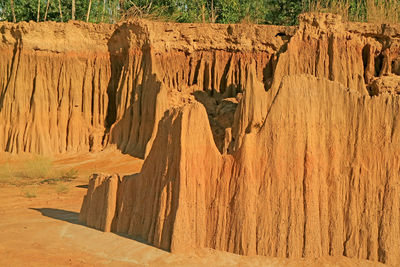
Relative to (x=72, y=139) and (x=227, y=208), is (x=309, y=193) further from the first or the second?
(x=72, y=139)

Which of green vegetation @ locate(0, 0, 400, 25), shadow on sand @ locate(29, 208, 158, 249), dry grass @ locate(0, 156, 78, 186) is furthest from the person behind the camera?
green vegetation @ locate(0, 0, 400, 25)

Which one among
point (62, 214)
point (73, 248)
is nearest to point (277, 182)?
point (73, 248)

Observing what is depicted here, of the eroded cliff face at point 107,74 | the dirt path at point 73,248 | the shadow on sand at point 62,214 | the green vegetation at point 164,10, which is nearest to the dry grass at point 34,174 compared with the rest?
the eroded cliff face at point 107,74

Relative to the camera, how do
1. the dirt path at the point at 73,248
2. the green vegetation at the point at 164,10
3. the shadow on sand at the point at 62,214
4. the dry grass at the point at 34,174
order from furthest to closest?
the green vegetation at the point at 164,10 < the dry grass at the point at 34,174 < the shadow on sand at the point at 62,214 < the dirt path at the point at 73,248

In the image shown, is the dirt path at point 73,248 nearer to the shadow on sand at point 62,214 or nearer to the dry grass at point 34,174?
the shadow on sand at point 62,214

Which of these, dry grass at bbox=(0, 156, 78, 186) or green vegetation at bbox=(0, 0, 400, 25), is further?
green vegetation at bbox=(0, 0, 400, 25)

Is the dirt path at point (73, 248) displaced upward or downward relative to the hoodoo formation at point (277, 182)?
downward

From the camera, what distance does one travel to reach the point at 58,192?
12.7m

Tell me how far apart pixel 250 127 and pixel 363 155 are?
444 centimetres

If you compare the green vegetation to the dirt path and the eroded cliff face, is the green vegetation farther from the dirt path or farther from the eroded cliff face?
the dirt path

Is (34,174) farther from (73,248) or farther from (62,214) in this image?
(73,248)

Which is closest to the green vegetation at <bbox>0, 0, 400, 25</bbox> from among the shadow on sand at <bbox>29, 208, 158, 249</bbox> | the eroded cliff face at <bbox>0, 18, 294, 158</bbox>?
the eroded cliff face at <bbox>0, 18, 294, 158</bbox>

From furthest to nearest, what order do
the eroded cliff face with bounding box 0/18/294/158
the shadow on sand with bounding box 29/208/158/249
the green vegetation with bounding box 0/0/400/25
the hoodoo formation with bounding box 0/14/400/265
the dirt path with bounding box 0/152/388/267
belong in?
1. the green vegetation with bounding box 0/0/400/25
2. the eroded cliff face with bounding box 0/18/294/158
3. the shadow on sand with bounding box 29/208/158/249
4. the hoodoo formation with bounding box 0/14/400/265
5. the dirt path with bounding box 0/152/388/267

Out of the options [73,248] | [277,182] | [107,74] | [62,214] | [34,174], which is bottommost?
[34,174]
